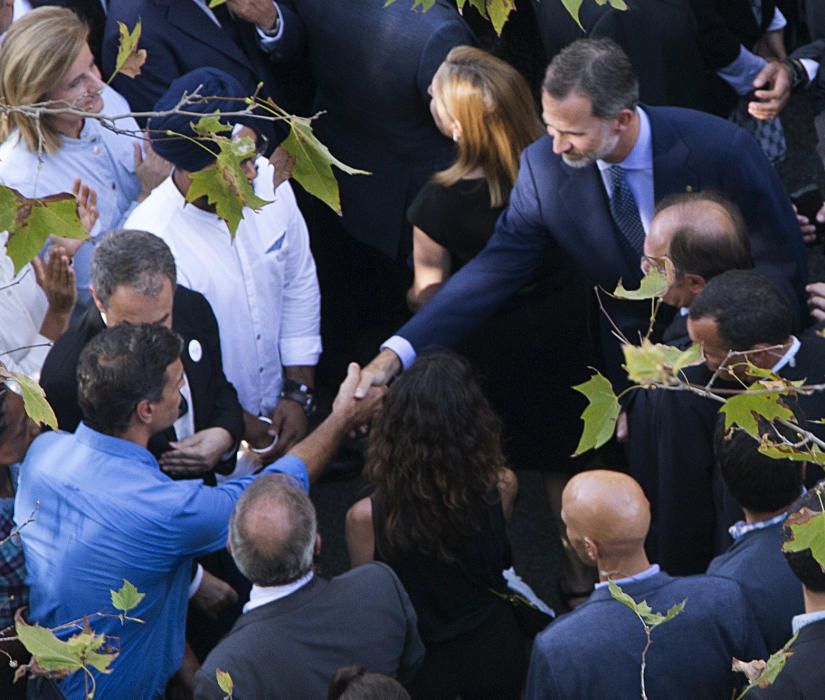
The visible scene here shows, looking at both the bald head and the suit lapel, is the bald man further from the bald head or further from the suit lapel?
the suit lapel

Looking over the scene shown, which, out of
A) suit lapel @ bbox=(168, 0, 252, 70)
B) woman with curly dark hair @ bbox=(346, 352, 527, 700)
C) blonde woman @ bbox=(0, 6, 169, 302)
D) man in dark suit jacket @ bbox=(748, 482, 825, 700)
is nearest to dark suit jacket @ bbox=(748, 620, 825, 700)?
man in dark suit jacket @ bbox=(748, 482, 825, 700)

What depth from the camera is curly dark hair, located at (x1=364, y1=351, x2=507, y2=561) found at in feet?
11.6

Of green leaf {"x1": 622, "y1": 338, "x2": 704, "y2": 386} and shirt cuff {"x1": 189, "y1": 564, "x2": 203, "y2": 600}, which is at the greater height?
green leaf {"x1": 622, "y1": 338, "x2": 704, "y2": 386}

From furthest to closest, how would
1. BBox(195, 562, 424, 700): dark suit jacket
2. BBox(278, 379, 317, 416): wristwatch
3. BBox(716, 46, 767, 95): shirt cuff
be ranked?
BBox(716, 46, 767, 95): shirt cuff
BBox(278, 379, 317, 416): wristwatch
BBox(195, 562, 424, 700): dark suit jacket

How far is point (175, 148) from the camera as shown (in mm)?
3904

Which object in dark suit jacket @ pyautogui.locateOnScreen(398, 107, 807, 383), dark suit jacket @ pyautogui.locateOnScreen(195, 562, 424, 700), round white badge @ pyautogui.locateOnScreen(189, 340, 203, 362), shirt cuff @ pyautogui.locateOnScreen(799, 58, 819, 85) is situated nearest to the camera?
dark suit jacket @ pyautogui.locateOnScreen(195, 562, 424, 700)

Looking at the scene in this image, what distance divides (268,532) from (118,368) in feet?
2.01

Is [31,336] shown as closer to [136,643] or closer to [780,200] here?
[136,643]

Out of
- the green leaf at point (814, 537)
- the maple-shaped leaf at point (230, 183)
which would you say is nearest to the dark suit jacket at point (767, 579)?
the green leaf at point (814, 537)

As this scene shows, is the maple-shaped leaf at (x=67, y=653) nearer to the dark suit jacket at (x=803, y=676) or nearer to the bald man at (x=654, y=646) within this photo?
the bald man at (x=654, y=646)

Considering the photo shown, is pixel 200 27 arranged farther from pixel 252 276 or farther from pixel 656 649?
pixel 656 649

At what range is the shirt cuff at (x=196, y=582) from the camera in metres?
3.81

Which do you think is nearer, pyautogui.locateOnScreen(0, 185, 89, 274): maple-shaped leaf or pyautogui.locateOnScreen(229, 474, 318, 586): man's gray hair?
pyautogui.locateOnScreen(0, 185, 89, 274): maple-shaped leaf

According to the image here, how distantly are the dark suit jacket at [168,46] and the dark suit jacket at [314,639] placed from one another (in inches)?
90.4
